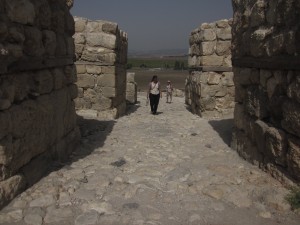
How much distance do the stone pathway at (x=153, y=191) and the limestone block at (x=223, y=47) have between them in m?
4.31

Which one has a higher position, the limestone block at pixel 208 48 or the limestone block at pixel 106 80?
the limestone block at pixel 208 48

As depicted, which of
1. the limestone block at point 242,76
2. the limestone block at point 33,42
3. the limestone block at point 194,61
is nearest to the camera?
the limestone block at point 33,42

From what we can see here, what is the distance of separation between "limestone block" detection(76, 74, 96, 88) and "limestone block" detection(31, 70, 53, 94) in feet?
15.1

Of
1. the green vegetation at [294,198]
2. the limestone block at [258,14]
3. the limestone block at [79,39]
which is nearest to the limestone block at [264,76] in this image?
the limestone block at [258,14]

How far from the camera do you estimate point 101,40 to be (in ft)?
30.7

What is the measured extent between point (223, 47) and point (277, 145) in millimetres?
6167

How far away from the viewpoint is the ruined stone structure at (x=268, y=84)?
391cm

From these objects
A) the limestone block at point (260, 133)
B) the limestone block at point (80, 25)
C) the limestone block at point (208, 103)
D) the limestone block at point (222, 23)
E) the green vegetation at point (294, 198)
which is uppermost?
the limestone block at point (222, 23)

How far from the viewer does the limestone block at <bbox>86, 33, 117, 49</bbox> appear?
9367mm

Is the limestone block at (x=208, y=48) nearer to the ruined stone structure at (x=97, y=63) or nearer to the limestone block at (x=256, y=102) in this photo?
the ruined stone structure at (x=97, y=63)

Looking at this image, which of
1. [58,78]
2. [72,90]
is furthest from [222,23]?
[58,78]

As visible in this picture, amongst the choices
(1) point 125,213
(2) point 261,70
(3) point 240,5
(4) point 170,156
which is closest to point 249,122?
(2) point 261,70

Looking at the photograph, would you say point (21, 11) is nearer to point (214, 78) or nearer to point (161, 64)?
point (214, 78)

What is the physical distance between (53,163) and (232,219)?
9.01 ft
